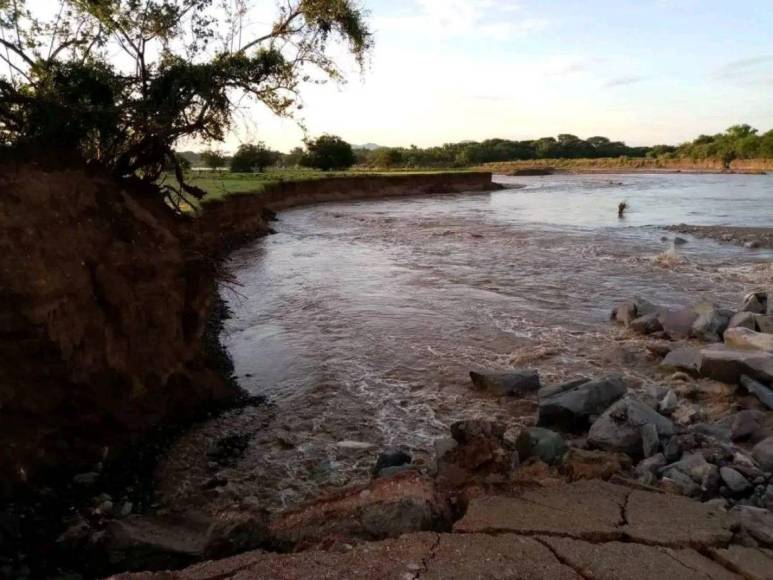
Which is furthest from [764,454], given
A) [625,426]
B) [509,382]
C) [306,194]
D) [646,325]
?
[306,194]

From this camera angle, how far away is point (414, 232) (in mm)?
27609

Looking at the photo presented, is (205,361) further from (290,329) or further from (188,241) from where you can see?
(290,329)

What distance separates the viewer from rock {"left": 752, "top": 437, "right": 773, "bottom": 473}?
4.88 m

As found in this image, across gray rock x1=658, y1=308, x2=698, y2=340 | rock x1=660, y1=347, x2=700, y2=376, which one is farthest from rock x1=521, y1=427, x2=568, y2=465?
gray rock x1=658, y1=308, x2=698, y2=340

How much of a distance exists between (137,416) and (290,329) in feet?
16.0

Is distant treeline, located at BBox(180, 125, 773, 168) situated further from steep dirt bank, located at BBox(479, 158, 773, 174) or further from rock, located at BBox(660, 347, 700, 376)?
rock, located at BBox(660, 347, 700, 376)

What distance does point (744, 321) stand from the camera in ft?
29.1

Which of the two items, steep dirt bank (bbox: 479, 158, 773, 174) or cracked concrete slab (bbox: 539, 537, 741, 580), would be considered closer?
cracked concrete slab (bbox: 539, 537, 741, 580)

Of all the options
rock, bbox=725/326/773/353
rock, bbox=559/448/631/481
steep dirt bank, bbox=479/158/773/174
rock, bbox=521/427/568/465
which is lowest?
steep dirt bank, bbox=479/158/773/174

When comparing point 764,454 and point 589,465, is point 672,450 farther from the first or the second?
point 589,465

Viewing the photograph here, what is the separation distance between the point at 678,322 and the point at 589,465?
6089 mm

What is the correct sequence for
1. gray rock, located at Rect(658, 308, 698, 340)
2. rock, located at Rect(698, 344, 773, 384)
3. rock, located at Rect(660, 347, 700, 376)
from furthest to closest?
gray rock, located at Rect(658, 308, 698, 340) < rock, located at Rect(660, 347, 700, 376) < rock, located at Rect(698, 344, 773, 384)

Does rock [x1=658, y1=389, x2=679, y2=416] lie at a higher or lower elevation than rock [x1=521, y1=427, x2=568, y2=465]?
lower

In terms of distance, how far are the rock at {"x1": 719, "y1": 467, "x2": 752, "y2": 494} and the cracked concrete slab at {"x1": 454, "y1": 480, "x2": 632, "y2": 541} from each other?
1.09m
